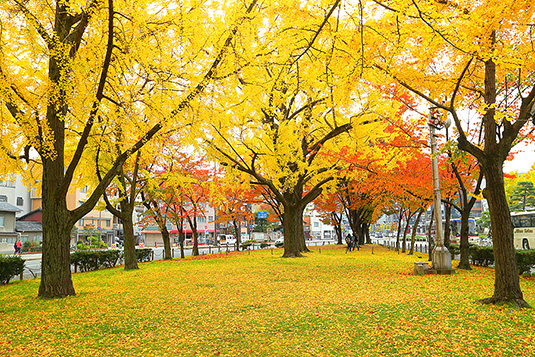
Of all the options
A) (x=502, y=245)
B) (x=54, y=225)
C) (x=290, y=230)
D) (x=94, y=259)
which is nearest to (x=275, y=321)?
(x=502, y=245)

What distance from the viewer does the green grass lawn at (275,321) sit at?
16.5 ft

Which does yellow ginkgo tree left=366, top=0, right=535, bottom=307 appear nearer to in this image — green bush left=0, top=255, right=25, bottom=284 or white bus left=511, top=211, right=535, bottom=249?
green bush left=0, top=255, right=25, bottom=284

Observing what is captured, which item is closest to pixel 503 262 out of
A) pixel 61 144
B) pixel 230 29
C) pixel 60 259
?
pixel 230 29

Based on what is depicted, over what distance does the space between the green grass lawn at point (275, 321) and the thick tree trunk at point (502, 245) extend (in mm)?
431

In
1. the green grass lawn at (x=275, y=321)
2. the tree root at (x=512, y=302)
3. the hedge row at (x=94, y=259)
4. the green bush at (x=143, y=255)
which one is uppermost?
the tree root at (x=512, y=302)

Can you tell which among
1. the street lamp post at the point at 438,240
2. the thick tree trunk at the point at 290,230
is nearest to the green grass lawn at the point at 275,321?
the street lamp post at the point at 438,240

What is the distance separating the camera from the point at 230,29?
876cm

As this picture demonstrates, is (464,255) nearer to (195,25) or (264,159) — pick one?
(264,159)

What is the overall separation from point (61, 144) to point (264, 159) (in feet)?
32.5

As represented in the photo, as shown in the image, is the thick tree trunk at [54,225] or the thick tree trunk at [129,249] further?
the thick tree trunk at [129,249]

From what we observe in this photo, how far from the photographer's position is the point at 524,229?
2762cm

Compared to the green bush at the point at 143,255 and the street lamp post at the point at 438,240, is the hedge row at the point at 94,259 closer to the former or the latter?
the green bush at the point at 143,255

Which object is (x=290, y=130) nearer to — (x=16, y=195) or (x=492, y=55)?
(x=492, y=55)

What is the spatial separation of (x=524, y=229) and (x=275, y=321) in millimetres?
28804
